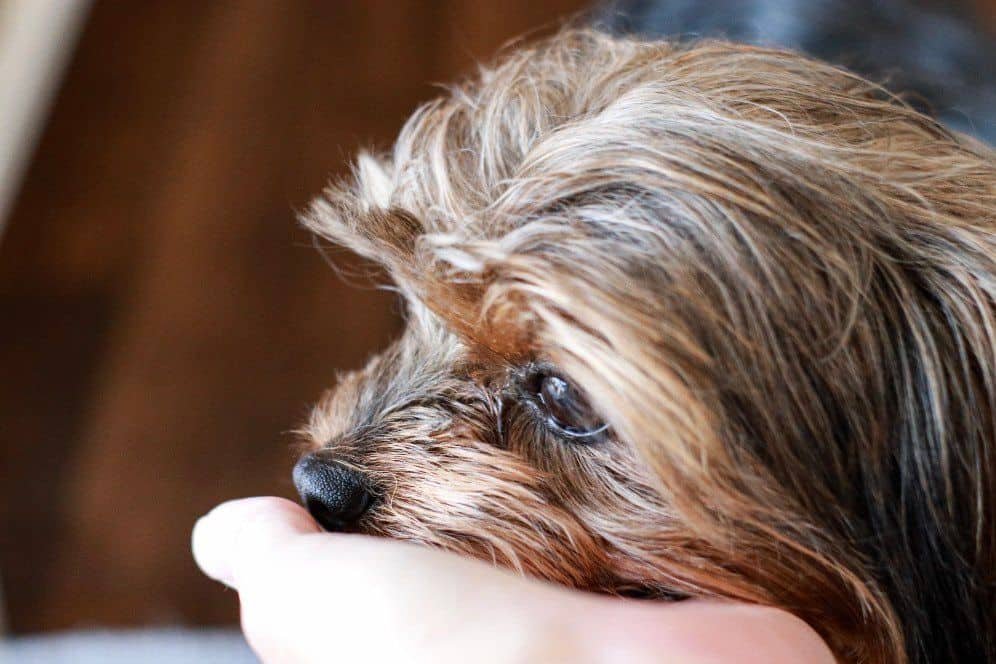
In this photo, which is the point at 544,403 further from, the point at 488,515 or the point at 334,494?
the point at 334,494

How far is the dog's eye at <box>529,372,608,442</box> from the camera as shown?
41.2 inches

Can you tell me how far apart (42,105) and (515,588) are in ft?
8.89

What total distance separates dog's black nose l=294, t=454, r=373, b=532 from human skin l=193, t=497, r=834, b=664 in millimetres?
183

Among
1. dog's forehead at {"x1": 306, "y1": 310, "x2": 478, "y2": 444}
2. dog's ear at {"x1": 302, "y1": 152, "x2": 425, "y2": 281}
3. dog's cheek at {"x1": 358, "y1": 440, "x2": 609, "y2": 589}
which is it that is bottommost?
dog's cheek at {"x1": 358, "y1": 440, "x2": 609, "y2": 589}

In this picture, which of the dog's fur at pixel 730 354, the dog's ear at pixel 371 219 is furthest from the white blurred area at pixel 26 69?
the dog's fur at pixel 730 354

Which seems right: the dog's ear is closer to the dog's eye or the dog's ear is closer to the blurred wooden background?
the dog's eye

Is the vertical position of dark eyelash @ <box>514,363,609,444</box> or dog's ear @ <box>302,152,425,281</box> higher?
dog's ear @ <box>302,152,425,281</box>

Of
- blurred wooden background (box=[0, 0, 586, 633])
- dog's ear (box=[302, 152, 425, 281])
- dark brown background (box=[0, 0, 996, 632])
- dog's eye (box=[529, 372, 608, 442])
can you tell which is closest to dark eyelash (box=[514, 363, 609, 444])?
dog's eye (box=[529, 372, 608, 442])

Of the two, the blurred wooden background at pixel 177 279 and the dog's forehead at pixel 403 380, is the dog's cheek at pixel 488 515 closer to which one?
the dog's forehead at pixel 403 380

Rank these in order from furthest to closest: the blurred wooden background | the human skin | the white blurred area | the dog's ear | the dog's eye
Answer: the white blurred area < the blurred wooden background < the dog's ear < the dog's eye < the human skin

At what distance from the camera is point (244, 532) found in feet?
3.24

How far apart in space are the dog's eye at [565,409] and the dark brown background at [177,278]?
2.43 ft

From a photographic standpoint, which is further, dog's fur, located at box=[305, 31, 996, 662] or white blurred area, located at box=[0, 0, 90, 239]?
white blurred area, located at box=[0, 0, 90, 239]

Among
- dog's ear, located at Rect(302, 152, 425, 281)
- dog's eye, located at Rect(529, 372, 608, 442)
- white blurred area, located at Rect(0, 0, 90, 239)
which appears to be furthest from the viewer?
white blurred area, located at Rect(0, 0, 90, 239)
